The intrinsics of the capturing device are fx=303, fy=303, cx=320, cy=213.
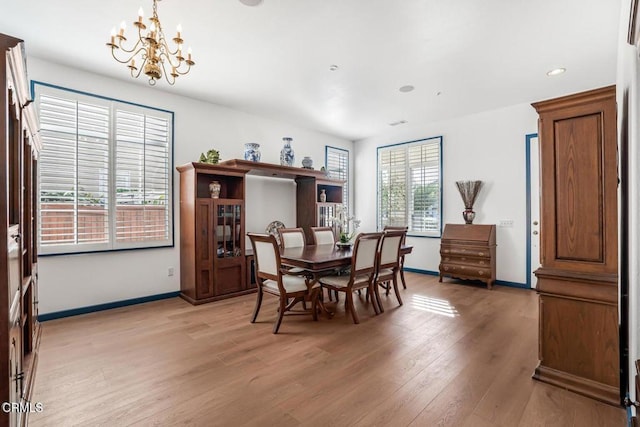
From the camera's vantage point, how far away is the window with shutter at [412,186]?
5816 millimetres

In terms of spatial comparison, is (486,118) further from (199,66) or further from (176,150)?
(176,150)

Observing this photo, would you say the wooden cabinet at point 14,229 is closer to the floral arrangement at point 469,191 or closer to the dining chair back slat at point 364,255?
the dining chair back slat at point 364,255

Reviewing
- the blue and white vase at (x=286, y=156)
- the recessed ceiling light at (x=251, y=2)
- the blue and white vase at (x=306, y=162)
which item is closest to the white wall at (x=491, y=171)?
the blue and white vase at (x=306, y=162)

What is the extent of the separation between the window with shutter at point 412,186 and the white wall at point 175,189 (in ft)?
5.99

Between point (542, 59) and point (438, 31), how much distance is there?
4.82ft

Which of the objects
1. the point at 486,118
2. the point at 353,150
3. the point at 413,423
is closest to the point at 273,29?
the point at 413,423

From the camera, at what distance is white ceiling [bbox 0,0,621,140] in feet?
8.09

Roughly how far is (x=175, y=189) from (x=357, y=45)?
307 cm

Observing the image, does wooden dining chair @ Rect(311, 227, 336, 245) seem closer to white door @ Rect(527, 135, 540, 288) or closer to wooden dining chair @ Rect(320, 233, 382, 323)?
wooden dining chair @ Rect(320, 233, 382, 323)

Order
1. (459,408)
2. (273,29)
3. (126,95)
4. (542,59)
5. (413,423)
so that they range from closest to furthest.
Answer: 1. (413,423)
2. (459,408)
3. (273,29)
4. (542,59)
5. (126,95)

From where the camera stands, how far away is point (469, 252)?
4.97m

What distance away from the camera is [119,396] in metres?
2.00

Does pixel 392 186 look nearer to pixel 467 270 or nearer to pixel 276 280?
pixel 467 270

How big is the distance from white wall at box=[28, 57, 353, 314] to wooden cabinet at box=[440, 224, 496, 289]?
2813 mm
